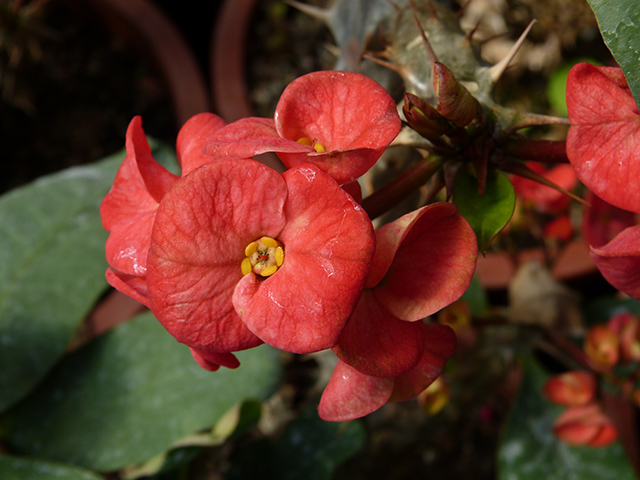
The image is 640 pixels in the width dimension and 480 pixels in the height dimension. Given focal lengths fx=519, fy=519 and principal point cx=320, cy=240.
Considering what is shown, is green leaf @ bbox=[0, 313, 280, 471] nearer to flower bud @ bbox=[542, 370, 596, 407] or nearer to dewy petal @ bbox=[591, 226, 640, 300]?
flower bud @ bbox=[542, 370, 596, 407]

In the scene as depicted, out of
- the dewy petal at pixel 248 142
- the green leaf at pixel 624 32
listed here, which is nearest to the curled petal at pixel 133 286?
the dewy petal at pixel 248 142

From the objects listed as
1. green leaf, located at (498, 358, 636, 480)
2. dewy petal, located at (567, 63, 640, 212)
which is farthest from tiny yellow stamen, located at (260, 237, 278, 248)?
green leaf, located at (498, 358, 636, 480)

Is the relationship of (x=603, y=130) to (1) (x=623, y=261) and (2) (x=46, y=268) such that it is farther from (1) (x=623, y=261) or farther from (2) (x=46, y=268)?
(2) (x=46, y=268)

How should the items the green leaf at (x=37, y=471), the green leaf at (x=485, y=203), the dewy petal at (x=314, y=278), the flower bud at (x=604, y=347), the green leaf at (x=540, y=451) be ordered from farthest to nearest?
the green leaf at (x=540, y=451) → the flower bud at (x=604, y=347) → the green leaf at (x=37, y=471) → the green leaf at (x=485, y=203) → the dewy petal at (x=314, y=278)

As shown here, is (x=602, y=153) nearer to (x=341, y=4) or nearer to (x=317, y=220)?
(x=317, y=220)

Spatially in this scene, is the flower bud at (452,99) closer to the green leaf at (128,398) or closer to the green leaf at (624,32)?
the green leaf at (624,32)

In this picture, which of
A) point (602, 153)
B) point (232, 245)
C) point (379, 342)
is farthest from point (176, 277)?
point (602, 153)

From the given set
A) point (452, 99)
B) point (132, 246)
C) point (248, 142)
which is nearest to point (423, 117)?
point (452, 99)
